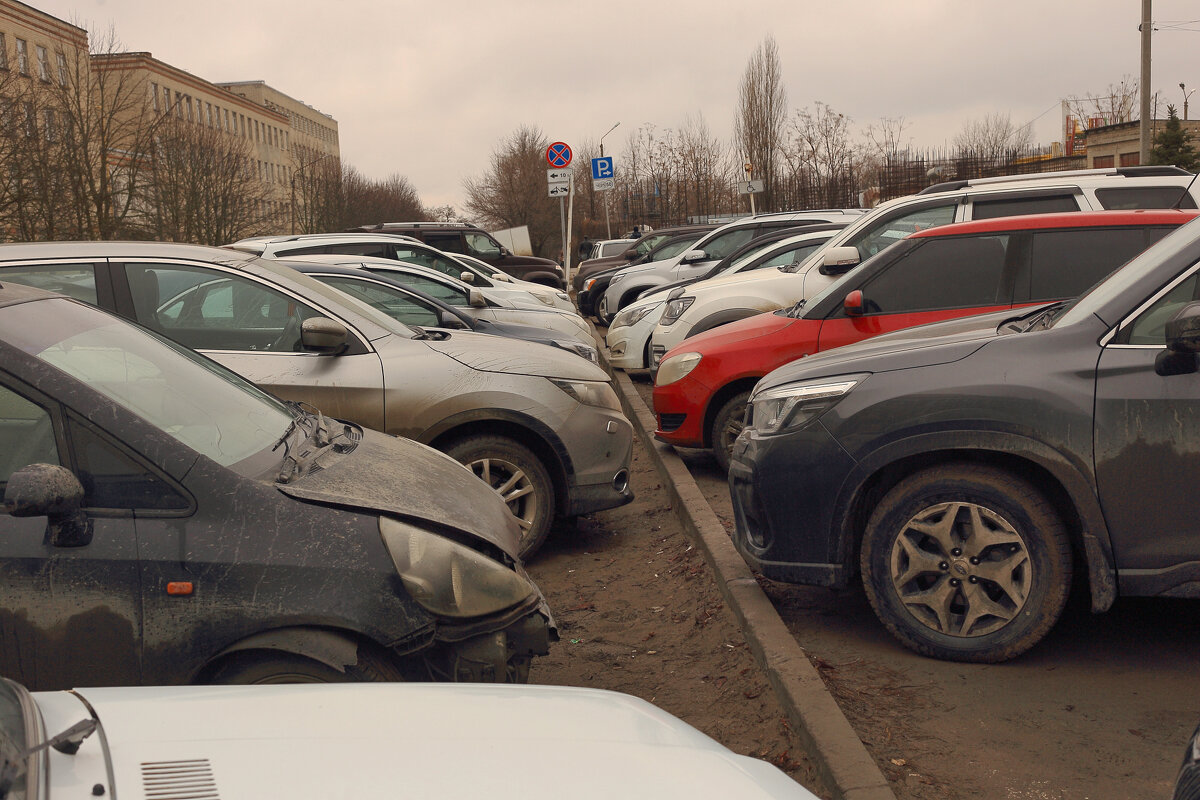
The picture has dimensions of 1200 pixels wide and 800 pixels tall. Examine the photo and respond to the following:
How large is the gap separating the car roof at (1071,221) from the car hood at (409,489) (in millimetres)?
3845

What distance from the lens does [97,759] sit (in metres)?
1.61

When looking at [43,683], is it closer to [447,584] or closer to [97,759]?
[447,584]

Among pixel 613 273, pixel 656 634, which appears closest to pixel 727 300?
pixel 656 634

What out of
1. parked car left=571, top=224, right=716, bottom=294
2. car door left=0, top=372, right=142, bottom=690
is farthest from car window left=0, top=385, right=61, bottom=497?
parked car left=571, top=224, right=716, bottom=294

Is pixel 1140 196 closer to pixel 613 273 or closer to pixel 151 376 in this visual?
pixel 151 376

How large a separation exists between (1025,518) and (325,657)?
2.66m

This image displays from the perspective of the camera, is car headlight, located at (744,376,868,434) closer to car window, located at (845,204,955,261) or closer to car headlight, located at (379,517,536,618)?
car headlight, located at (379,517,536,618)

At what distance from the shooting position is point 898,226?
887cm

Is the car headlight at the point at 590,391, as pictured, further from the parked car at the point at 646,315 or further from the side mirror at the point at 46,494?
the parked car at the point at 646,315

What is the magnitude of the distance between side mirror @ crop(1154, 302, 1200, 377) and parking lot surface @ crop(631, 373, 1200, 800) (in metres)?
1.19

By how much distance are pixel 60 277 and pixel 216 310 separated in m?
0.77

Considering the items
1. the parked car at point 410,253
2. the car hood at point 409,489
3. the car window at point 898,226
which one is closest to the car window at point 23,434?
the car hood at point 409,489

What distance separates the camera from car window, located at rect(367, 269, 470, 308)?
463 inches

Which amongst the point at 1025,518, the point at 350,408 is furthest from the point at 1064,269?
the point at 350,408
